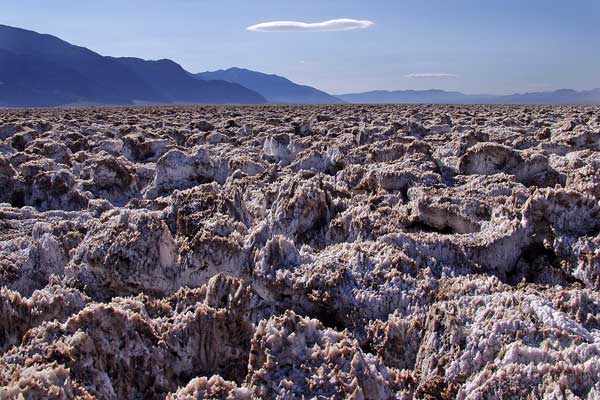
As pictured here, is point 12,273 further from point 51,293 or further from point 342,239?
point 342,239

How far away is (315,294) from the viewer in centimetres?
358

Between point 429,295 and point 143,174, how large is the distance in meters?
7.74

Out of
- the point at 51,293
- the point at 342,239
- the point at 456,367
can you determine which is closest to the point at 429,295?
the point at 456,367

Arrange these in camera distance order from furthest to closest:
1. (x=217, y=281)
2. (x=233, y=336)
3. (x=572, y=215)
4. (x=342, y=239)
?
(x=342, y=239)
(x=572, y=215)
(x=217, y=281)
(x=233, y=336)

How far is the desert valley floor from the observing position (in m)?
2.45

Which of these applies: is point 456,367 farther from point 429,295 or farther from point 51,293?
point 51,293

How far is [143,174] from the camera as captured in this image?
33.6 ft

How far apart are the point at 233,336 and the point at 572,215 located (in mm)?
3003

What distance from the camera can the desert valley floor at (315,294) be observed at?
8.04 feet

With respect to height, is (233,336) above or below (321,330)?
below

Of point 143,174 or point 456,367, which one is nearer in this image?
point 456,367

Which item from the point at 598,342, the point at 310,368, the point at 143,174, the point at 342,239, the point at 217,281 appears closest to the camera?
the point at 310,368

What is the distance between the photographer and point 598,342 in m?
2.62

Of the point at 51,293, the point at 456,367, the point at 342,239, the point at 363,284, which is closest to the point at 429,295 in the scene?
the point at 363,284
